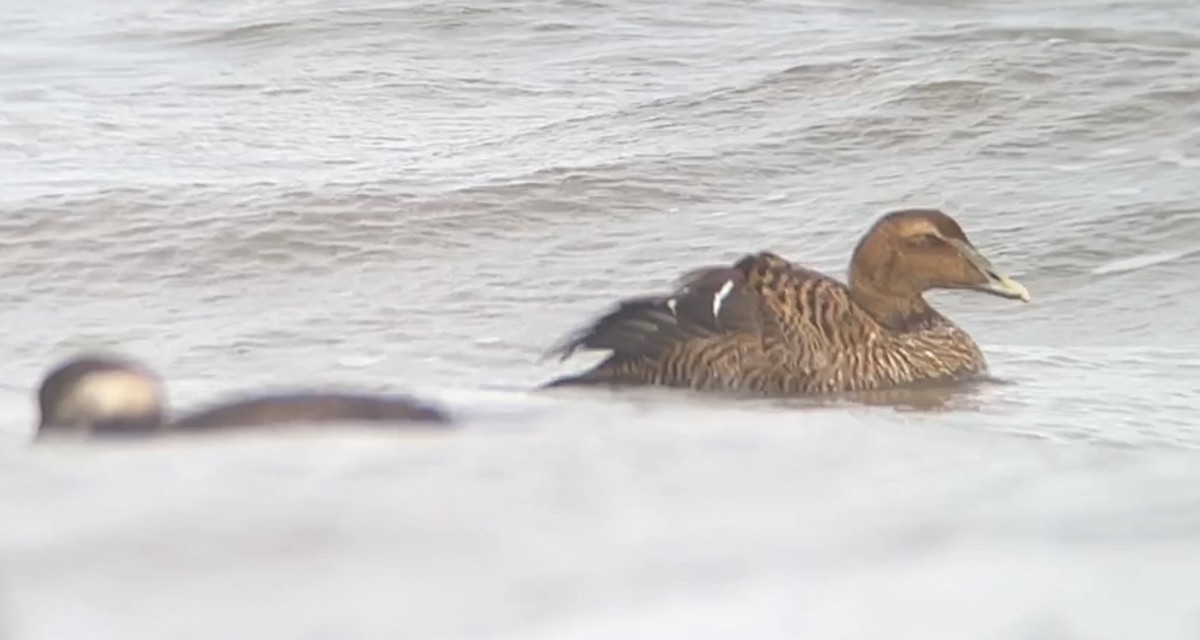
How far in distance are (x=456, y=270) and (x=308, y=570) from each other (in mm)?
7009

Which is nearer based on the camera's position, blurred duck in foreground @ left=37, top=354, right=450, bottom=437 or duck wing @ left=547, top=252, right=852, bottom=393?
blurred duck in foreground @ left=37, top=354, right=450, bottom=437

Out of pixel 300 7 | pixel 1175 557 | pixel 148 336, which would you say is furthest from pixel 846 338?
pixel 300 7

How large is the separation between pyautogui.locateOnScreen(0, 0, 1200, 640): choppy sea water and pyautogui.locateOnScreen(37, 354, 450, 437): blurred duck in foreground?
89 millimetres

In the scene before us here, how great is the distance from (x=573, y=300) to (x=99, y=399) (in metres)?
5.32

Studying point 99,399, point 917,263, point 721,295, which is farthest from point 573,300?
point 99,399

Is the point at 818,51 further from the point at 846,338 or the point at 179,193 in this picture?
the point at 846,338

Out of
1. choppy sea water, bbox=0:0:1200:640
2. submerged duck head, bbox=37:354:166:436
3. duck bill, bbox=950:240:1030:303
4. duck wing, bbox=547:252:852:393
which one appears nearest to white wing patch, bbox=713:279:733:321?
duck wing, bbox=547:252:852:393

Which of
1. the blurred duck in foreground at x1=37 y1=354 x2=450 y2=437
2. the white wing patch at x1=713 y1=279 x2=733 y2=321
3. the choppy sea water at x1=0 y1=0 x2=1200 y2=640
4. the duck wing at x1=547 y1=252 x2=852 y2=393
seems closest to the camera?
the choppy sea water at x1=0 y1=0 x2=1200 y2=640

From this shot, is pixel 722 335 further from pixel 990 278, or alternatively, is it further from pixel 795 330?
pixel 990 278

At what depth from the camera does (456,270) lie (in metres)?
8.64

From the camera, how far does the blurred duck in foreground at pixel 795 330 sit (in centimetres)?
582

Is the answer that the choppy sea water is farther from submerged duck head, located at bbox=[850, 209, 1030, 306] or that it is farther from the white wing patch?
the white wing patch

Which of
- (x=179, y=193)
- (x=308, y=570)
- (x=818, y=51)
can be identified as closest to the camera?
(x=308, y=570)

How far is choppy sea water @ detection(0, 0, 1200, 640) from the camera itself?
1.65 meters
